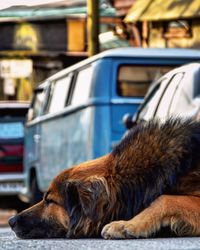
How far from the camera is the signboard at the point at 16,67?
39969 millimetres

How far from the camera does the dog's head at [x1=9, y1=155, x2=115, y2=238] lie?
6191 millimetres

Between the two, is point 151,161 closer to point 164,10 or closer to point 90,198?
point 90,198

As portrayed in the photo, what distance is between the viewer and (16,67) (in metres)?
40.4

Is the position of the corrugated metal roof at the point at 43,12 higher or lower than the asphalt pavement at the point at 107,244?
higher

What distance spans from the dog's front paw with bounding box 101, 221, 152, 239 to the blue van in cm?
719

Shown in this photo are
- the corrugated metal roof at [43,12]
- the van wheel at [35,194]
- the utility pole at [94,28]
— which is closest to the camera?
the van wheel at [35,194]

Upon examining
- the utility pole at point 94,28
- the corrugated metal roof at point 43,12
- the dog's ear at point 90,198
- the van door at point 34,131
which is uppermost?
the corrugated metal roof at point 43,12

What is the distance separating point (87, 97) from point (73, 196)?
7.53 m

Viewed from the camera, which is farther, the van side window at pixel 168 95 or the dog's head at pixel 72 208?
the van side window at pixel 168 95

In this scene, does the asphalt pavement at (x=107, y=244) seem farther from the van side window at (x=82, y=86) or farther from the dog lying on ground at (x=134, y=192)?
the van side window at (x=82, y=86)

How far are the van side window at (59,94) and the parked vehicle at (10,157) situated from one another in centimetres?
289

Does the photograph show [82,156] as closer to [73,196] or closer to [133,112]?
[133,112]

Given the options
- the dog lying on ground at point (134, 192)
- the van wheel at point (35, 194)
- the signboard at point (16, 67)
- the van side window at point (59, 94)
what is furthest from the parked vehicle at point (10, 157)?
the signboard at point (16, 67)

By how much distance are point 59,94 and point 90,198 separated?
10.1 meters
